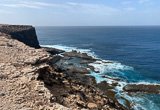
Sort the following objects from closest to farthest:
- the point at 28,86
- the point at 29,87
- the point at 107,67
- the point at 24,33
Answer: the point at 29,87, the point at 28,86, the point at 107,67, the point at 24,33

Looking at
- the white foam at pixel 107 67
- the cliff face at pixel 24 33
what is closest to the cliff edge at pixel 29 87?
the white foam at pixel 107 67

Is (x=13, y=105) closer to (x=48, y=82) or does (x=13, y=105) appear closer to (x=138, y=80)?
(x=48, y=82)

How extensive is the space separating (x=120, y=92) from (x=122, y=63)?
1100 inches

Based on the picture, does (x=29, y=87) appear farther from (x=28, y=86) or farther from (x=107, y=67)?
(x=107, y=67)

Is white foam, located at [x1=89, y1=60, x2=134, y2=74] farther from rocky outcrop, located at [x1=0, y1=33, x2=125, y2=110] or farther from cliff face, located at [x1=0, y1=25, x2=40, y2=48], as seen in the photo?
rocky outcrop, located at [x1=0, y1=33, x2=125, y2=110]

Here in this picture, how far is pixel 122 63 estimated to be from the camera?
74.0 metres

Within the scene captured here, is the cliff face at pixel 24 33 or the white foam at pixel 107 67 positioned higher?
the cliff face at pixel 24 33

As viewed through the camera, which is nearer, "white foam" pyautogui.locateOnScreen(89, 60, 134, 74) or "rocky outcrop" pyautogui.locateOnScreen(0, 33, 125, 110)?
"rocky outcrop" pyautogui.locateOnScreen(0, 33, 125, 110)

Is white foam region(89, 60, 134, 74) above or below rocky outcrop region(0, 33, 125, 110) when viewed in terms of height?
below

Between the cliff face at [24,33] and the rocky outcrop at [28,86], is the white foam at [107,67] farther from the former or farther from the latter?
the rocky outcrop at [28,86]

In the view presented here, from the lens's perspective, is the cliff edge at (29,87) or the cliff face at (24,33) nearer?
the cliff edge at (29,87)

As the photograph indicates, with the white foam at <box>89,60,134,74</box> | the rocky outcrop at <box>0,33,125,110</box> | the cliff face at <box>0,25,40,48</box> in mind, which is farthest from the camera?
the cliff face at <box>0,25,40,48</box>

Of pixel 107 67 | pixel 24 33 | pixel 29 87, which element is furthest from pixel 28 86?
pixel 24 33

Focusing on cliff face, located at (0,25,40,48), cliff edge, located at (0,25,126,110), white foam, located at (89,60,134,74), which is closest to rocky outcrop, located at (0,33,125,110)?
cliff edge, located at (0,25,126,110)
